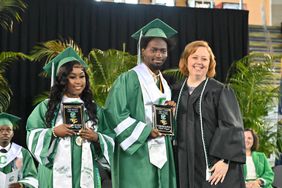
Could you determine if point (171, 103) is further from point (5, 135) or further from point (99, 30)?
point (99, 30)

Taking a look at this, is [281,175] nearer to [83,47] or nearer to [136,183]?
[83,47]

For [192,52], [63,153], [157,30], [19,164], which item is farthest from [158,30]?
[19,164]

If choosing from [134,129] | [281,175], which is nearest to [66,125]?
[134,129]

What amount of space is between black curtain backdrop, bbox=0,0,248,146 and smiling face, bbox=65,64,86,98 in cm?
537

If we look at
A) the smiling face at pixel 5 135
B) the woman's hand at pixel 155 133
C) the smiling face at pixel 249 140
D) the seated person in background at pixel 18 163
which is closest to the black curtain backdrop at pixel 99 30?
the smiling face at pixel 5 135

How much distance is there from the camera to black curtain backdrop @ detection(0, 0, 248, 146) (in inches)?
370

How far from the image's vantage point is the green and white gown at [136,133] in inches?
157

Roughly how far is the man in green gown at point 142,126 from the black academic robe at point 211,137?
149mm

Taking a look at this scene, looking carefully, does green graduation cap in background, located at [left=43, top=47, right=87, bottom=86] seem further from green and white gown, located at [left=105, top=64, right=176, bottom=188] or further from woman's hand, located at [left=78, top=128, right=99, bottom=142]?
woman's hand, located at [left=78, top=128, right=99, bottom=142]

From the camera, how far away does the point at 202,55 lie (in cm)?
394

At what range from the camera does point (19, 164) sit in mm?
5547

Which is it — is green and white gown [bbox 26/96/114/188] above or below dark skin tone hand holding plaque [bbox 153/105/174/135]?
below

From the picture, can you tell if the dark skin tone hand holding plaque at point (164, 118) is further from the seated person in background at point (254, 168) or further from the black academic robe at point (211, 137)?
the seated person in background at point (254, 168)

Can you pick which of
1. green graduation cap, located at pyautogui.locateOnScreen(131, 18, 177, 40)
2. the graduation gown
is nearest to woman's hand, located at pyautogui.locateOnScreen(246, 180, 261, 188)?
the graduation gown
